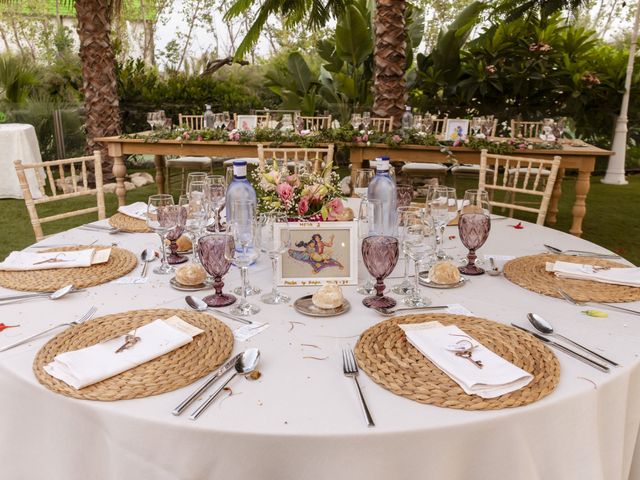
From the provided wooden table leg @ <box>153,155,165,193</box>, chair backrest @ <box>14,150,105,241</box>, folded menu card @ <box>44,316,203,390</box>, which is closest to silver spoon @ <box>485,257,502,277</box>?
folded menu card @ <box>44,316,203,390</box>

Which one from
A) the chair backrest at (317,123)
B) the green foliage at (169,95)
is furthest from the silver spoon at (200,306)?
the green foliage at (169,95)

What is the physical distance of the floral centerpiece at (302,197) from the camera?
180 centimetres

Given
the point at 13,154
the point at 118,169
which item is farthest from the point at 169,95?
the point at 118,169

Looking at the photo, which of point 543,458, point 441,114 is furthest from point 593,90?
point 543,458

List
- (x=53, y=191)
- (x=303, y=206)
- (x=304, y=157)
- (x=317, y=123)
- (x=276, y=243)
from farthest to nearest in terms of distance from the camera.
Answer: (x=317, y=123), (x=304, y=157), (x=53, y=191), (x=303, y=206), (x=276, y=243)

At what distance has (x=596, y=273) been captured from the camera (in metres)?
1.69

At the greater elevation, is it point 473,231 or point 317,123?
point 317,123

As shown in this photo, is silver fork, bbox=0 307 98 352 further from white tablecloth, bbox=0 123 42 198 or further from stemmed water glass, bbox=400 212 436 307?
white tablecloth, bbox=0 123 42 198

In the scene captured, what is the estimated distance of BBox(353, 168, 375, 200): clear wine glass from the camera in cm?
255

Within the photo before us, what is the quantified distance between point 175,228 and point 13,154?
5580mm

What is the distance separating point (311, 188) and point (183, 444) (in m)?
1.03

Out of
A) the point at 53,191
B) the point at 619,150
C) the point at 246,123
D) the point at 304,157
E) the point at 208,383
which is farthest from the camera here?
the point at 619,150

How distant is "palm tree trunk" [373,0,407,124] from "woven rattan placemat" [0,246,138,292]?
479 centimetres

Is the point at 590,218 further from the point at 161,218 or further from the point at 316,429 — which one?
the point at 316,429
